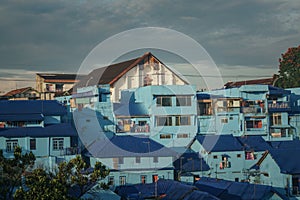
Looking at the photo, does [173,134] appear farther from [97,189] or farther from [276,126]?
[97,189]

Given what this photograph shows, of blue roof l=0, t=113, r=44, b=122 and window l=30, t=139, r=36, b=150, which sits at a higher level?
blue roof l=0, t=113, r=44, b=122

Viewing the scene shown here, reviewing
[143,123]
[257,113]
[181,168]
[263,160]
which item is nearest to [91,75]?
[143,123]

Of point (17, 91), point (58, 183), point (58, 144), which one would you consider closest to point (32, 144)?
point (58, 144)

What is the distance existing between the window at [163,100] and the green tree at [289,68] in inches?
707

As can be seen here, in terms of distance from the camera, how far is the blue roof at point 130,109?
3014 centimetres

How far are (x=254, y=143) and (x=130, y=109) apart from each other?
25.1ft

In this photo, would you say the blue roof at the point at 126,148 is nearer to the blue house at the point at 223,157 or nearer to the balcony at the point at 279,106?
the blue house at the point at 223,157

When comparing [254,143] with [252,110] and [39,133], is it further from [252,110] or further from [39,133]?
[39,133]

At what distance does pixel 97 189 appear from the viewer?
18.4 metres

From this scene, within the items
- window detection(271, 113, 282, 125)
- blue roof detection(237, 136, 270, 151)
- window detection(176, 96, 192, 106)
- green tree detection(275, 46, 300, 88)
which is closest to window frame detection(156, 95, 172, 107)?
window detection(176, 96, 192, 106)

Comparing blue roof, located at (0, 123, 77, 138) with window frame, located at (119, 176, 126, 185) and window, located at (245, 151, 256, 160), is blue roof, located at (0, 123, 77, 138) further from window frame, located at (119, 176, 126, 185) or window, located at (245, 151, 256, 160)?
window, located at (245, 151, 256, 160)

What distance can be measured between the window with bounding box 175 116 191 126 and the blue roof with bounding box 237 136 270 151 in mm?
3339

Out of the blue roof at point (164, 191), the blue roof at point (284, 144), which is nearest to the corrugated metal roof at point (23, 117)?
the blue roof at point (164, 191)

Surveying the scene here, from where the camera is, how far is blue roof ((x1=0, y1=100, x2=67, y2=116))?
26.5 metres
